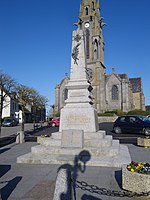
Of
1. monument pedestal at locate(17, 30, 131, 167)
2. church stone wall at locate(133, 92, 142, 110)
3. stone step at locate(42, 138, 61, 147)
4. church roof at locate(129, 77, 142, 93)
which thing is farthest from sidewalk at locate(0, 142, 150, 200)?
church roof at locate(129, 77, 142, 93)

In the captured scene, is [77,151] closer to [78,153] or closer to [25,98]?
[78,153]

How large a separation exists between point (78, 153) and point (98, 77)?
40778mm

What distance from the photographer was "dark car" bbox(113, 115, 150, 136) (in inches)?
558

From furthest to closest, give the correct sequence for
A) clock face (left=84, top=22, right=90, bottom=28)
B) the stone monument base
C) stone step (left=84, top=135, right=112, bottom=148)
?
clock face (left=84, top=22, right=90, bottom=28) → stone step (left=84, top=135, right=112, bottom=148) → the stone monument base

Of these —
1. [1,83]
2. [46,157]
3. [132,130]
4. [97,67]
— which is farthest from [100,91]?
[46,157]

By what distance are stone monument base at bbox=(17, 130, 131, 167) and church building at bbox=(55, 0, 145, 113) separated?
120 ft

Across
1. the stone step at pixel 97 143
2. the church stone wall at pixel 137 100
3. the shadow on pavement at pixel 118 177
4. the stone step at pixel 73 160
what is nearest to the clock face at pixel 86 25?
the church stone wall at pixel 137 100

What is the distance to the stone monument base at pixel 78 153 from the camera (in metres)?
5.96

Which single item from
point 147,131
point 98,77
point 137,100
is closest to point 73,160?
point 147,131

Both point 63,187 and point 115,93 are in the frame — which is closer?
point 63,187

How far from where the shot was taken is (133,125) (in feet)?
48.6

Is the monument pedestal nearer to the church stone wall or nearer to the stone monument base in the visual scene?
the stone monument base

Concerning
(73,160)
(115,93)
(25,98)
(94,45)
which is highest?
(94,45)

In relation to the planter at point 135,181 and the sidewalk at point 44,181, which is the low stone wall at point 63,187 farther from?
the planter at point 135,181
